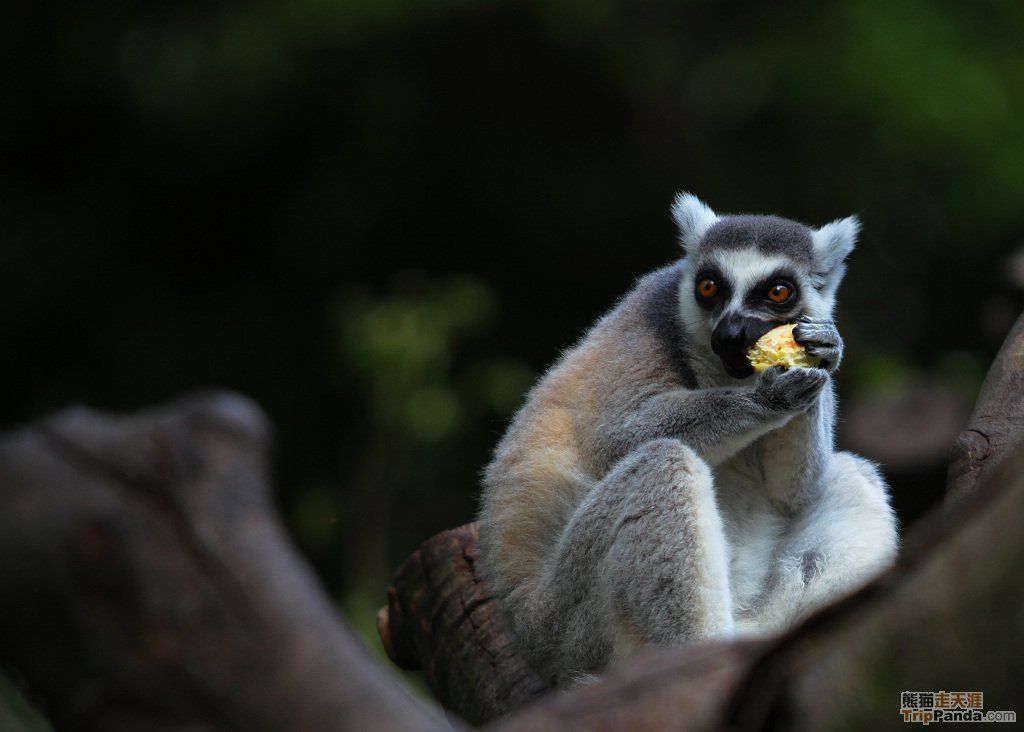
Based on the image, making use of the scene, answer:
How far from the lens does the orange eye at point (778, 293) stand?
4.94m

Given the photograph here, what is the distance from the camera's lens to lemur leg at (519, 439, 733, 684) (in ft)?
12.7

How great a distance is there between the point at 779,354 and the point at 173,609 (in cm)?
322

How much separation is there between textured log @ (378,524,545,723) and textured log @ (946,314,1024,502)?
1900mm

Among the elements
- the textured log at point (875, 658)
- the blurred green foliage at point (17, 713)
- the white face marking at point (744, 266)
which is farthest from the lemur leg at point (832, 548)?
the blurred green foliage at point (17, 713)

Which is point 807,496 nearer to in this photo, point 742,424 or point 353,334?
point 742,424

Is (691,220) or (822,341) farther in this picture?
(691,220)

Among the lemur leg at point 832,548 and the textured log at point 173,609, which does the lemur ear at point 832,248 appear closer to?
the lemur leg at point 832,548

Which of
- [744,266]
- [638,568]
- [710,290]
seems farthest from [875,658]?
[744,266]

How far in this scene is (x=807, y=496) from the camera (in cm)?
484

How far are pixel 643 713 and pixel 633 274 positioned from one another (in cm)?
889

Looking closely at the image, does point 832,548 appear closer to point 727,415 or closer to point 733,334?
point 727,415

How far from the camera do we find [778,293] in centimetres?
494

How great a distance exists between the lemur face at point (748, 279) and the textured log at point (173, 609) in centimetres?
295

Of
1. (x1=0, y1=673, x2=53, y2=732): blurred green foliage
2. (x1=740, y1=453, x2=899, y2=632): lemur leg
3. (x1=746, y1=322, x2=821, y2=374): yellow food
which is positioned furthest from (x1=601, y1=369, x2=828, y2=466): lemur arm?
(x1=0, y1=673, x2=53, y2=732): blurred green foliage
